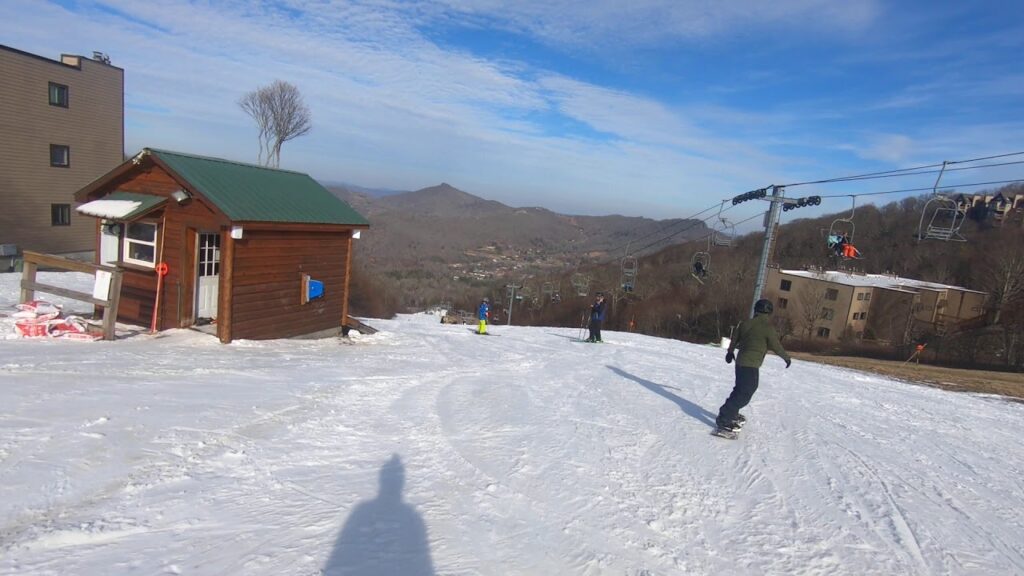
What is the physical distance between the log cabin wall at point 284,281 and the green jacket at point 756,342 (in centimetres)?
890

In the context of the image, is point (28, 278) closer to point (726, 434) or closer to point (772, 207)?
point (726, 434)

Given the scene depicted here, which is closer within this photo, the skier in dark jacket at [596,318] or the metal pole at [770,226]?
the metal pole at [770,226]

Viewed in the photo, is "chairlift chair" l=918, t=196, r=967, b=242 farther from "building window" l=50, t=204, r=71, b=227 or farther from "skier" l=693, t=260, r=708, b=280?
"building window" l=50, t=204, r=71, b=227

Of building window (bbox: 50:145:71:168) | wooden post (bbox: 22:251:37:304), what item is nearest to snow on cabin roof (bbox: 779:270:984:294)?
wooden post (bbox: 22:251:37:304)

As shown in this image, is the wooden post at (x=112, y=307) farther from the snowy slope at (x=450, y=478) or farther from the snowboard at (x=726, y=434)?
the snowboard at (x=726, y=434)

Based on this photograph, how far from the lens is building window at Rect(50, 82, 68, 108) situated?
2712cm

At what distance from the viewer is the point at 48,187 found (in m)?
27.5

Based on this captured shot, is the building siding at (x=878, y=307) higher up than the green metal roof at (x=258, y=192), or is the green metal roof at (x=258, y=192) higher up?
the green metal roof at (x=258, y=192)

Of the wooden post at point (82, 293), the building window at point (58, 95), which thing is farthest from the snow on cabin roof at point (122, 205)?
the building window at point (58, 95)

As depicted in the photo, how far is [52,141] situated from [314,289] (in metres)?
25.3

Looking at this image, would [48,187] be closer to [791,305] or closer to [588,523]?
[588,523]

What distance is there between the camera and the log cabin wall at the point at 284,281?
34.7 ft

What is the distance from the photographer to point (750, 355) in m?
6.74

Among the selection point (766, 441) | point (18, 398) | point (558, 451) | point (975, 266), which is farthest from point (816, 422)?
point (975, 266)
